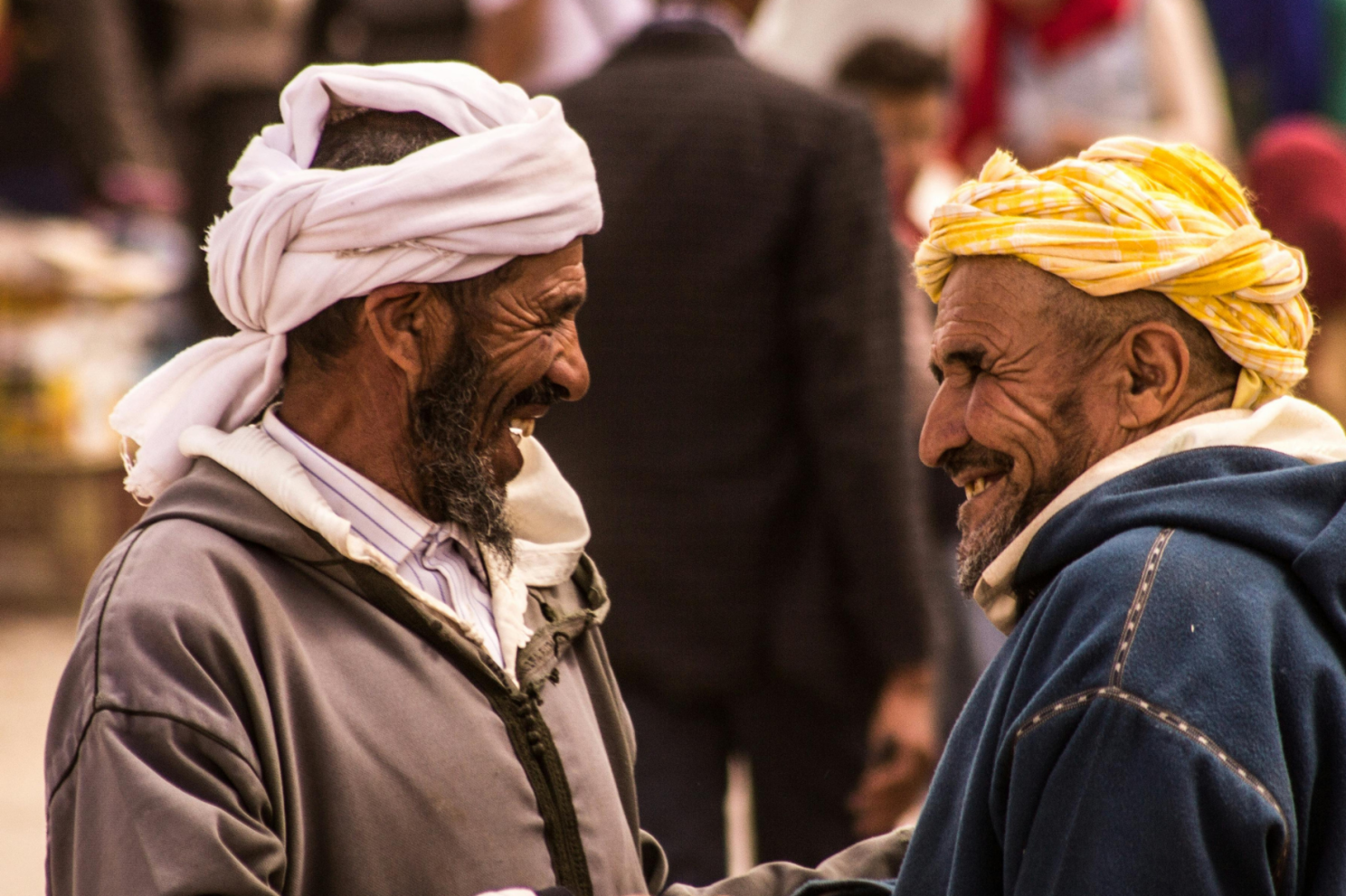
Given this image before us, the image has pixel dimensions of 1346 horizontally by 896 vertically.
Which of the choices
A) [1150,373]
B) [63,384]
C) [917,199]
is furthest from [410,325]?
[63,384]

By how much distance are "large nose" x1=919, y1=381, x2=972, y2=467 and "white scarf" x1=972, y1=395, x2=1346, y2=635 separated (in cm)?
17

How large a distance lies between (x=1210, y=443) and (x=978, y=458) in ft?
1.06

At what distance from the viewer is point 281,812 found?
79.8 inches

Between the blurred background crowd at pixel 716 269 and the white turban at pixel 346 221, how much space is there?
125cm

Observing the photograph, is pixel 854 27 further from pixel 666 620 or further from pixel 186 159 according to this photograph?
pixel 666 620

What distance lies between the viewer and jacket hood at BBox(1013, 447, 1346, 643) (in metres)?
1.88

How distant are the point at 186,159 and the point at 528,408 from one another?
5339mm

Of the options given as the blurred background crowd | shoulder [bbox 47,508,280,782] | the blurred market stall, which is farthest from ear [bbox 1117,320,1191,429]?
the blurred market stall

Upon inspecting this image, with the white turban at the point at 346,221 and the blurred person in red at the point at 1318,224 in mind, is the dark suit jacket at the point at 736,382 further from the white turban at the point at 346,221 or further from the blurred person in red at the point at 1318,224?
the blurred person in red at the point at 1318,224

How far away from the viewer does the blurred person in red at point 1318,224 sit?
6430mm

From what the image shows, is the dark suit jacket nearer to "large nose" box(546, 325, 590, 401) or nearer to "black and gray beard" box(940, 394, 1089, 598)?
"large nose" box(546, 325, 590, 401)

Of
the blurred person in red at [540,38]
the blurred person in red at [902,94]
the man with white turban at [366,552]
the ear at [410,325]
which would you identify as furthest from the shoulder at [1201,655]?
the blurred person in red at [540,38]

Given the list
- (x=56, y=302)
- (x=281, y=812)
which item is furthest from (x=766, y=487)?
(x=56, y=302)

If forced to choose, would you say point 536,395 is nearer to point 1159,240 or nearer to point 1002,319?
point 1002,319
